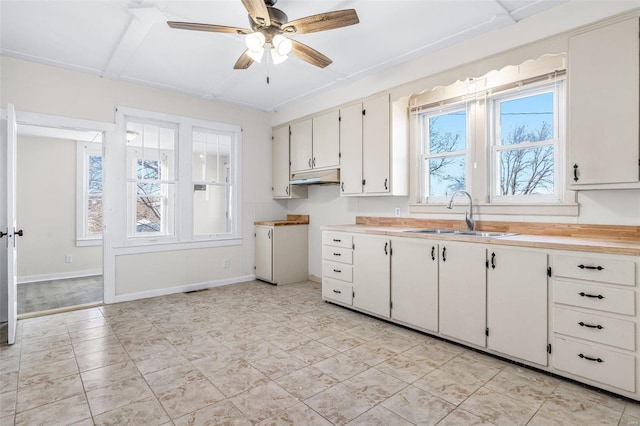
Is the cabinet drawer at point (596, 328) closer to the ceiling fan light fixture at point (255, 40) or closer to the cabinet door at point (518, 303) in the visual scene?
the cabinet door at point (518, 303)

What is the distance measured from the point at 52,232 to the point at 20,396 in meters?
Answer: 4.43

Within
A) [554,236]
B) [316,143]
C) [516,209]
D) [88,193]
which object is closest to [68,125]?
[88,193]

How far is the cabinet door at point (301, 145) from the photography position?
4.83 m

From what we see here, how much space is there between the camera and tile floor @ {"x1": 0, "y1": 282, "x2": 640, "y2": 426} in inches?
74.5

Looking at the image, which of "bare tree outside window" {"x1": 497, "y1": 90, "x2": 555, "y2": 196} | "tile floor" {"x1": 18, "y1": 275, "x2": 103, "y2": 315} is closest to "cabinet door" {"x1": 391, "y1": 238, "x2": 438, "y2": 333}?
"bare tree outside window" {"x1": 497, "y1": 90, "x2": 555, "y2": 196}

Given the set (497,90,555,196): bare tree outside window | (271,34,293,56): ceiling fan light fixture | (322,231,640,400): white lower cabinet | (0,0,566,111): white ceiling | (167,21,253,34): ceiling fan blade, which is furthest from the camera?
(497,90,555,196): bare tree outside window

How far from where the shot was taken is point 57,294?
181 inches

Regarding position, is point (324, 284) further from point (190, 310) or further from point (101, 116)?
point (101, 116)

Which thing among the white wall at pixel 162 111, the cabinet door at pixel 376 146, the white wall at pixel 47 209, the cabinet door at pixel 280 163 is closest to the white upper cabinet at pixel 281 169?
the cabinet door at pixel 280 163

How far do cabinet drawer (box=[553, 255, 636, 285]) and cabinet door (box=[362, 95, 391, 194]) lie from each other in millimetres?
1841

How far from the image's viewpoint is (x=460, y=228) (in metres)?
3.41

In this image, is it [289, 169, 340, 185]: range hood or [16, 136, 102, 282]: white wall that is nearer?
[289, 169, 340, 185]: range hood

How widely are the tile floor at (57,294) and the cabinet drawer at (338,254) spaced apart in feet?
9.64

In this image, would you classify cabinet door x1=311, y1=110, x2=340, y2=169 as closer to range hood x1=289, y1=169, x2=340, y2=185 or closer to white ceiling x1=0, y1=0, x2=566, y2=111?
range hood x1=289, y1=169, x2=340, y2=185
